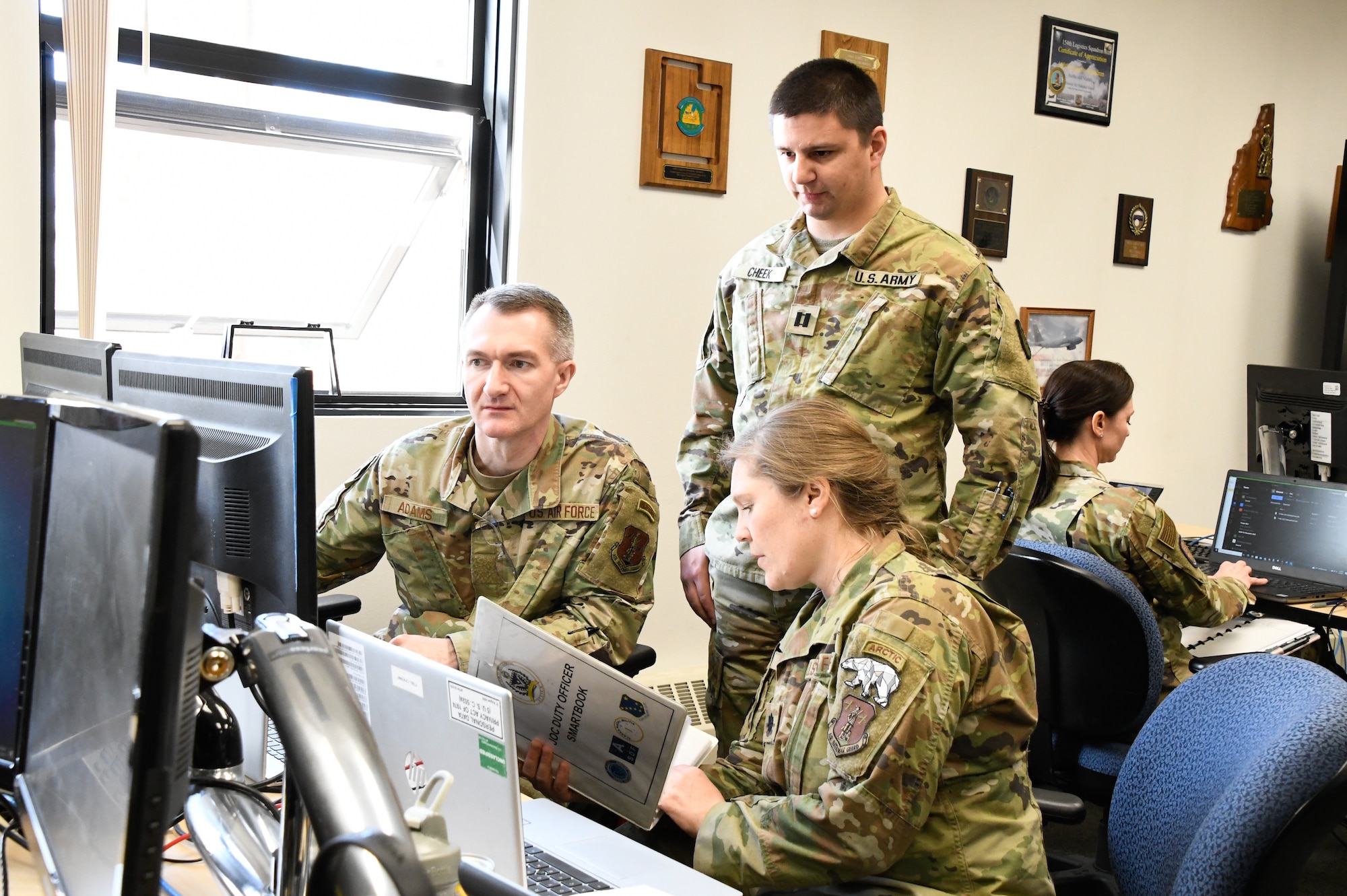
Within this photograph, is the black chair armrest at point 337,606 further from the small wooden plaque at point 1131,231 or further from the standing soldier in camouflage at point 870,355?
the small wooden plaque at point 1131,231

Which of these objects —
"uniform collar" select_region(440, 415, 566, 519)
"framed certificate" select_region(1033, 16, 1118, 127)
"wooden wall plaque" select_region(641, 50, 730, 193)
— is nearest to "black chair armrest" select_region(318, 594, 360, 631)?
"uniform collar" select_region(440, 415, 566, 519)

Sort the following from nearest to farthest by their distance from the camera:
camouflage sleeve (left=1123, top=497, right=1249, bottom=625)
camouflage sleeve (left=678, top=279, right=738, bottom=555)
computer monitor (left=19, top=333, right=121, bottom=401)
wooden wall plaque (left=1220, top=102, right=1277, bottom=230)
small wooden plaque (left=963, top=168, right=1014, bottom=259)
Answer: computer monitor (left=19, top=333, right=121, bottom=401)
camouflage sleeve (left=678, top=279, right=738, bottom=555)
camouflage sleeve (left=1123, top=497, right=1249, bottom=625)
small wooden plaque (left=963, top=168, right=1014, bottom=259)
wooden wall plaque (left=1220, top=102, right=1277, bottom=230)

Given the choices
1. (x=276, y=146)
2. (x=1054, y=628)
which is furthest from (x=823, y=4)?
(x=1054, y=628)

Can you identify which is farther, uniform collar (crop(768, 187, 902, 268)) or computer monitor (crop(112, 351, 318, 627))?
uniform collar (crop(768, 187, 902, 268))

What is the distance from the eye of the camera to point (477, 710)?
90cm

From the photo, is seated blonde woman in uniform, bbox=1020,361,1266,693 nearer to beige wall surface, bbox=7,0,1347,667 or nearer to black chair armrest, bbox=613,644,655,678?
black chair armrest, bbox=613,644,655,678

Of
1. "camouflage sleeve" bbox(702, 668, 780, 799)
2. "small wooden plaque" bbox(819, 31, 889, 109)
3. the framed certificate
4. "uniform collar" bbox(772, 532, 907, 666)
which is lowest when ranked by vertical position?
"camouflage sleeve" bbox(702, 668, 780, 799)

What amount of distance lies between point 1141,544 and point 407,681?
1.79m

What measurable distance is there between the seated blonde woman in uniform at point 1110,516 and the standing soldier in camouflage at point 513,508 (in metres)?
1.02

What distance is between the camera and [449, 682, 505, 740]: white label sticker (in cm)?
88

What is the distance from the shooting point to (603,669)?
1.21 m

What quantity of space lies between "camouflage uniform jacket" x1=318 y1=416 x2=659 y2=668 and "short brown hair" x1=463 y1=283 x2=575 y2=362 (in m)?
0.13

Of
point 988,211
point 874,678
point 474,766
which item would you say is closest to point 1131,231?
point 988,211

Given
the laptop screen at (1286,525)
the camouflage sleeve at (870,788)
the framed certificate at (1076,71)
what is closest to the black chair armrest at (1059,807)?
the camouflage sleeve at (870,788)
